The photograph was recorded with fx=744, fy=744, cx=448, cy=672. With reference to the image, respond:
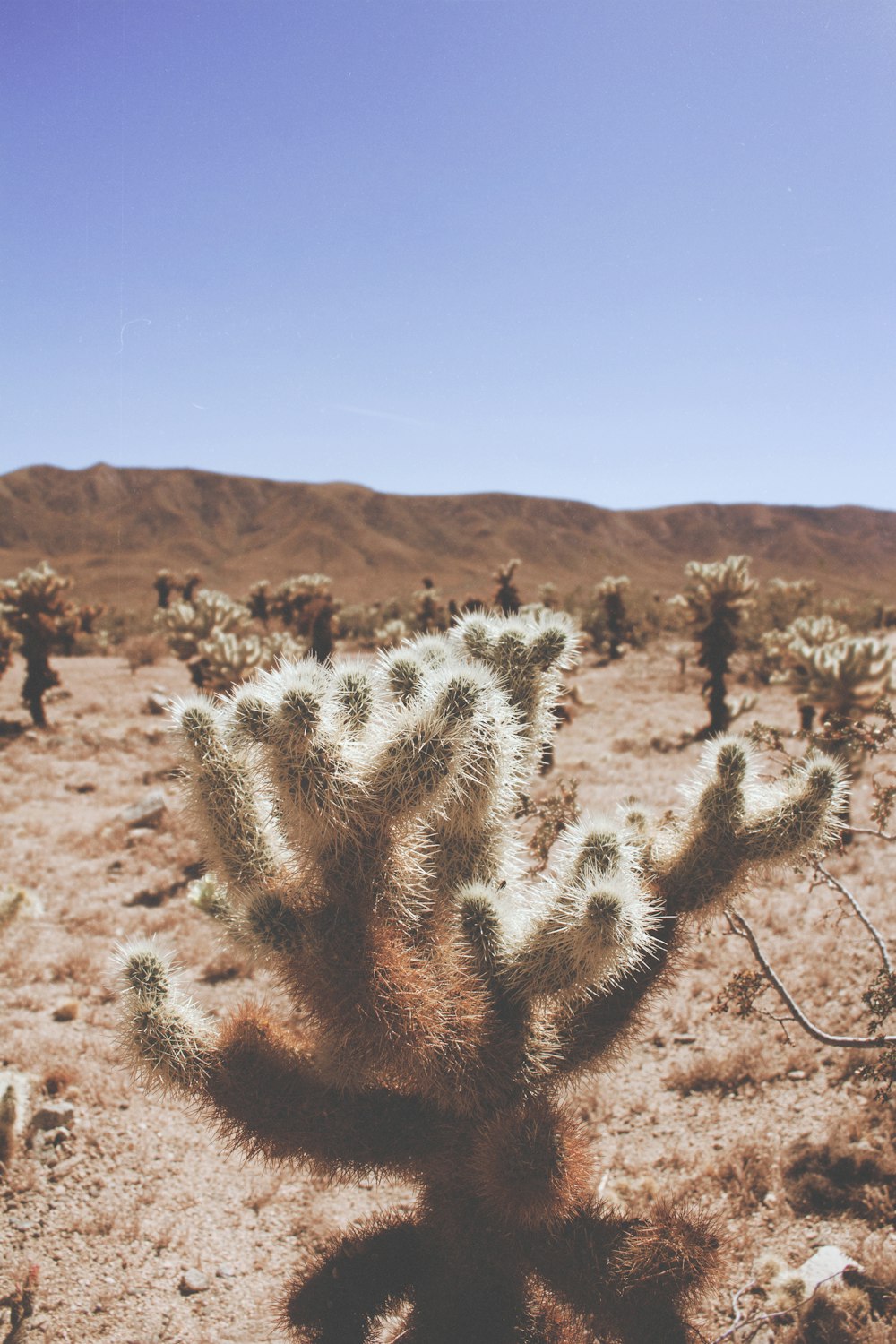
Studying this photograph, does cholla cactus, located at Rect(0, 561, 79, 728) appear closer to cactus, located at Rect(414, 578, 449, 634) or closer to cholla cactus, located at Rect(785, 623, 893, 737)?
cactus, located at Rect(414, 578, 449, 634)

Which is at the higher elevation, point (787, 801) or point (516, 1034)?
point (787, 801)

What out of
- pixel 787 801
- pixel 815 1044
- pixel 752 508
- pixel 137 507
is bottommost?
pixel 815 1044

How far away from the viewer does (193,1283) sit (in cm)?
309

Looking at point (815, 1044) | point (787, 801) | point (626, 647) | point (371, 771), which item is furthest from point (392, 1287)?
point (626, 647)

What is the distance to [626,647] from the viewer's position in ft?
88.1

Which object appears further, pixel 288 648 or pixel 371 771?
pixel 288 648

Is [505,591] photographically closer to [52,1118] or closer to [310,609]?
[310,609]

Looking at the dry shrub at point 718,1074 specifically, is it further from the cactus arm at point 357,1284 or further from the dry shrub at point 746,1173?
the cactus arm at point 357,1284

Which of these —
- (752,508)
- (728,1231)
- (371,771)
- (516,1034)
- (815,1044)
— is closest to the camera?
(371,771)

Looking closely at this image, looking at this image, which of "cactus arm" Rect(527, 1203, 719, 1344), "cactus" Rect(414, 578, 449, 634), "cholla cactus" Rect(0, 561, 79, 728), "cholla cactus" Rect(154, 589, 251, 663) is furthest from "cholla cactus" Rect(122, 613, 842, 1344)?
"cactus" Rect(414, 578, 449, 634)

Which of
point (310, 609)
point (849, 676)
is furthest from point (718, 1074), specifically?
point (310, 609)

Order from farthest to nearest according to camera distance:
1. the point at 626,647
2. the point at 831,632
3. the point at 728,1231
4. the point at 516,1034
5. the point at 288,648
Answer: the point at 626,647 → the point at 288,648 → the point at 831,632 → the point at 728,1231 → the point at 516,1034

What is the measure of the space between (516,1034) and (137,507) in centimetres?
11526

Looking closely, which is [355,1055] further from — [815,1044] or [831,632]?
[831,632]
